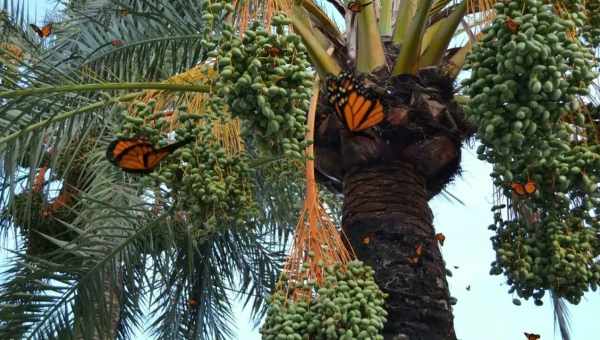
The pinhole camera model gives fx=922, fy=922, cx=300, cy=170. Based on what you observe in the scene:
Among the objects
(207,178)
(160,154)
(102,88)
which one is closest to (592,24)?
(207,178)

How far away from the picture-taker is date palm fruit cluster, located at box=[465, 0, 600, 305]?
280 centimetres

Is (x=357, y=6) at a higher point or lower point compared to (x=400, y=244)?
higher

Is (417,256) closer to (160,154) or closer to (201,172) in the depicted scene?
(201,172)

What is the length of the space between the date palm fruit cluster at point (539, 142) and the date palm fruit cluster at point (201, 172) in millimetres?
949

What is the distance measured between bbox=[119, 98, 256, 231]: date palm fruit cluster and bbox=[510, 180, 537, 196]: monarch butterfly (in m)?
1.00

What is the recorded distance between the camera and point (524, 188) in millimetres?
3297

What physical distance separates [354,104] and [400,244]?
0.60 metres

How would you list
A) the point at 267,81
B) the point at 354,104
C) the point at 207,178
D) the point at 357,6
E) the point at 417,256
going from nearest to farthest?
the point at 267,81 < the point at 207,178 < the point at 354,104 < the point at 417,256 < the point at 357,6

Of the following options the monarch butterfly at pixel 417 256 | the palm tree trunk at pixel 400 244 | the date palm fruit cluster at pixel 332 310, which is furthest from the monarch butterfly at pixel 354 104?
the date palm fruit cluster at pixel 332 310

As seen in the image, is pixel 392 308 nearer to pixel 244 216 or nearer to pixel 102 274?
pixel 244 216

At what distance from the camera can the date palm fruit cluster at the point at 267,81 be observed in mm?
2861

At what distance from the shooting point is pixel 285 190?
5.59 meters

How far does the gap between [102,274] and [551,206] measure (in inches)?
101

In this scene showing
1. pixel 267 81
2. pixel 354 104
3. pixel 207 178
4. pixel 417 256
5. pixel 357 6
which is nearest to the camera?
pixel 267 81
